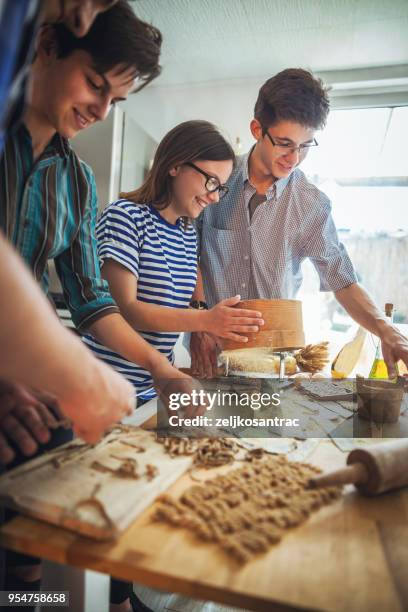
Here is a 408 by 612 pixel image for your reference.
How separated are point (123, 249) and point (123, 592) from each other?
895 millimetres

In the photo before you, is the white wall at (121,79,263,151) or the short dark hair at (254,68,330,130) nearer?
the short dark hair at (254,68,330,130)

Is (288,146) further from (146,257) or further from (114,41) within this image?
(114,41)

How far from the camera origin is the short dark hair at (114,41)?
2.34 ft

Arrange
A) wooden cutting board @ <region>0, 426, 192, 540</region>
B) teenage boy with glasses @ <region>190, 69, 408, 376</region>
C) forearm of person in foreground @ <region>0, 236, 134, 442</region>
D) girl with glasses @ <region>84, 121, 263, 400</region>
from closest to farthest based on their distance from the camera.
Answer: forearm of person in foreground @ <region>0, 236, 134, 442</region> < wooden cutting board @ <region>0, 426, 192, 540</region> < girl with glasses @ <region>84, 121, 263, 400</region> < teenage boy with glasses @ <region>190, 69, 408, 376</region>

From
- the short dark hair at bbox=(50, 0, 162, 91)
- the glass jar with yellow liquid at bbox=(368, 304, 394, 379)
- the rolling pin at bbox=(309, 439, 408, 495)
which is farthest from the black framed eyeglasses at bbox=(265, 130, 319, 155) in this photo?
the rolling pin at bbox=(309, 439, 408, 495)

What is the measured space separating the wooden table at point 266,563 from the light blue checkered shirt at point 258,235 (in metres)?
1.22

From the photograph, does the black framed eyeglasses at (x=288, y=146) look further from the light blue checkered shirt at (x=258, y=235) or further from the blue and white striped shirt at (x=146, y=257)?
the blue and white striped shirt at (x=146, y=257)

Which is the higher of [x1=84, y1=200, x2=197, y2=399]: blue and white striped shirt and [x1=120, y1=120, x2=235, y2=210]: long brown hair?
[x1=120, y1=120, x2=235, y2=210]: long brown hair

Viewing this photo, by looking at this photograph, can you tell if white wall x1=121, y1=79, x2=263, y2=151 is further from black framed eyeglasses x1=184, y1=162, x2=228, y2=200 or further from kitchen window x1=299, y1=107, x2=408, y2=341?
black framed eyeglasses x1=184, y1=162, x2=228, y2=200

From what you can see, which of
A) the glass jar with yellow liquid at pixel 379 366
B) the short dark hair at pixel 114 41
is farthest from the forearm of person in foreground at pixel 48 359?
the glass jar with yellow liquid at pixel 379 366

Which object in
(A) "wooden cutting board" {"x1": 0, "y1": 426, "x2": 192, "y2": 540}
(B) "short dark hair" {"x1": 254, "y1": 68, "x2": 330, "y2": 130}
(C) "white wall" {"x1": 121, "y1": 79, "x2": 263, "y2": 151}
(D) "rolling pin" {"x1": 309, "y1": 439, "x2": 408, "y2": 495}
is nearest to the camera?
(A) "wooden cutting board" {"x1": 0, "y1": 426, "x2": 192, "y2": 540}

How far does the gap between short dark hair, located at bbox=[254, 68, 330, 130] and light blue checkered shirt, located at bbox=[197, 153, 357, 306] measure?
11.4 inches

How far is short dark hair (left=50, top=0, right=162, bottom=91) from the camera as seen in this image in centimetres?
71

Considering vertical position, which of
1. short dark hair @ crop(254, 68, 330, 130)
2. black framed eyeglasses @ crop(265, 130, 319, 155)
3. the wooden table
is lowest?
the wooden table
